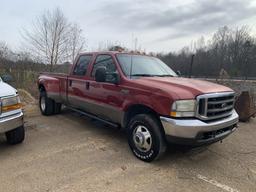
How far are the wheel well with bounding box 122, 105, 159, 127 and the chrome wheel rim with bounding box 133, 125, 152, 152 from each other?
278 mm

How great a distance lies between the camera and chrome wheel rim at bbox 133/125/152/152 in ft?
13.6

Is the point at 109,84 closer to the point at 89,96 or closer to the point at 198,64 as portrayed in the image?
the point at 89,96

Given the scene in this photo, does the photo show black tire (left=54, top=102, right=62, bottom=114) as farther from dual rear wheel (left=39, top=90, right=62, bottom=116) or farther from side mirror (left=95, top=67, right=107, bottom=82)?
side mirror (left=95, top=67, right=107, bottom=82)

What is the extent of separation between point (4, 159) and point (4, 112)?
2.60ft

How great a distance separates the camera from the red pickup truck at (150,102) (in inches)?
146

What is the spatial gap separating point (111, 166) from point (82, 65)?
2857 mm

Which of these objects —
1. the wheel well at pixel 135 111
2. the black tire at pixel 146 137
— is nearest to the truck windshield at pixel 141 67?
the wheel well at pixel 135 111

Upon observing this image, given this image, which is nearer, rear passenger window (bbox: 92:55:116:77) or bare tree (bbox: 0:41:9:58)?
rear passenger window (bbox: 92:55:116:77)

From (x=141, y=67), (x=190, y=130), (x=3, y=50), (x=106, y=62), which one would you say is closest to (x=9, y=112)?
(x=106, y=62)

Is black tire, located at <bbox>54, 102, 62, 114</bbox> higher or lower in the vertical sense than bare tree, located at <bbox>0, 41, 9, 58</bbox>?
lower

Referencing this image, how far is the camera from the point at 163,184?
11.4 feet

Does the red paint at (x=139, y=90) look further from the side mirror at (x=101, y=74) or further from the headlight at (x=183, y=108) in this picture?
the side mirror at (x=101, y=74)

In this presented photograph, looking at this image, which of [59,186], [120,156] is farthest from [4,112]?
[120,156]

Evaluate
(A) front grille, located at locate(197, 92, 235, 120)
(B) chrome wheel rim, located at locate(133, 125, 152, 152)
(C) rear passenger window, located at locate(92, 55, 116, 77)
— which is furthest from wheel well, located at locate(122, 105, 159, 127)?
(C) rear passenger window, located at locate(92, 55, 116, 77)
